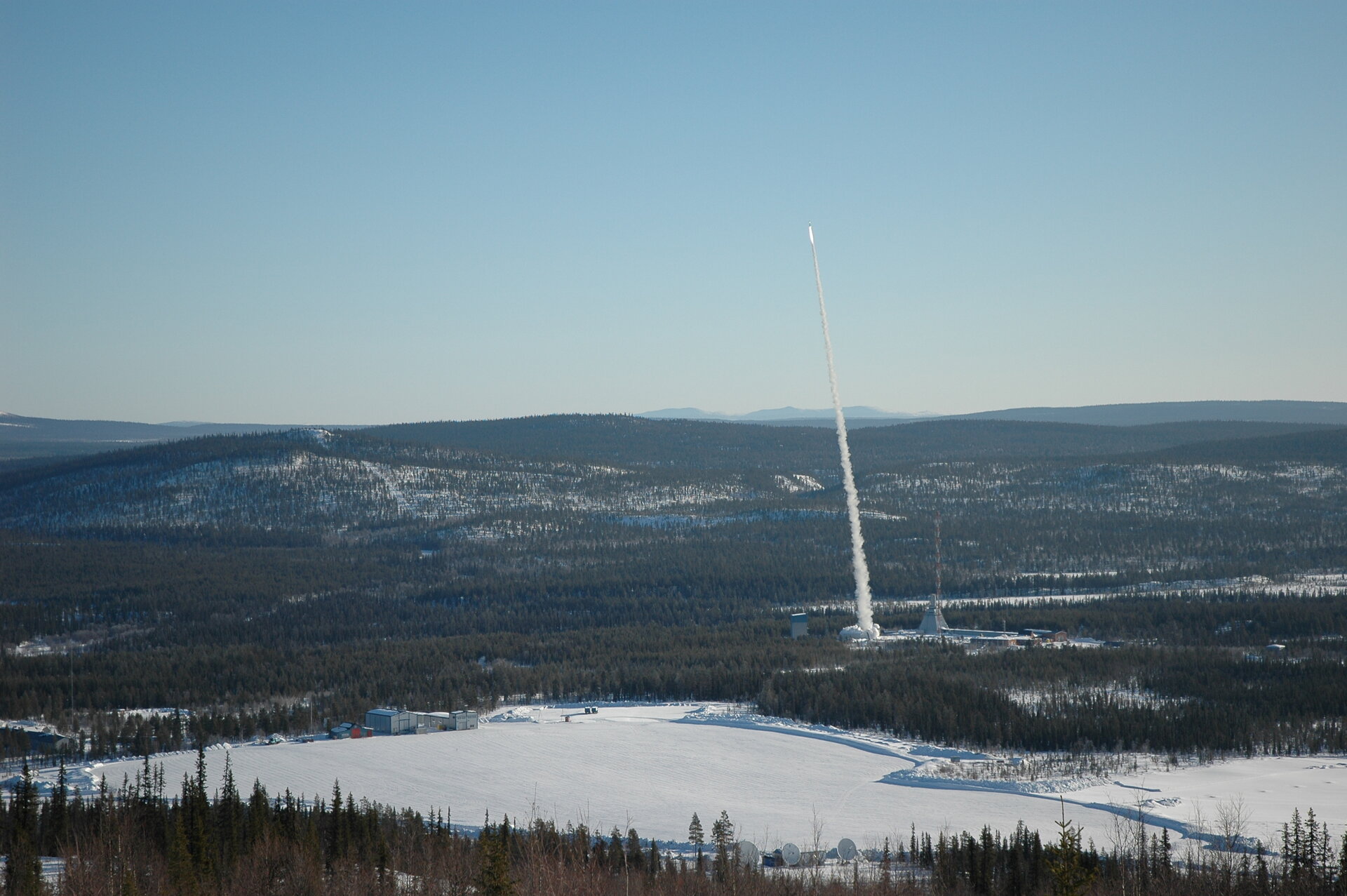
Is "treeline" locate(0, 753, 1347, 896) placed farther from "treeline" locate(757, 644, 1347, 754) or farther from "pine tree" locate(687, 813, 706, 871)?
"treeline" locate(757, 644, 1347, 754)

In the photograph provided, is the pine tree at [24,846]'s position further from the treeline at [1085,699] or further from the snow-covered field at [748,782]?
the treeline at [1085,699]

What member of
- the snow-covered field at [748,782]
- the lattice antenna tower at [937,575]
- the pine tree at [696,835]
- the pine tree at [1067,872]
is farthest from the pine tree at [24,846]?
the lattice antenna tower at [937,575]

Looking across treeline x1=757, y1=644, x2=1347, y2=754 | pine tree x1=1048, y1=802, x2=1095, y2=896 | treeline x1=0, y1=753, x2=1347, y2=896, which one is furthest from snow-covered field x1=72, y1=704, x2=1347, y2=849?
pine tree x1=1048, y1=802, x2=1095, y2=896

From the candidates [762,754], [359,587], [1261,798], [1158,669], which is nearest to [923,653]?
[1158,669]

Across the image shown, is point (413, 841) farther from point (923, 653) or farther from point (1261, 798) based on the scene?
point (923, 653)

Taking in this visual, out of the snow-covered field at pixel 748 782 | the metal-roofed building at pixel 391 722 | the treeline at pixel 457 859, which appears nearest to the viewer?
the treeline at pixel 457 859
